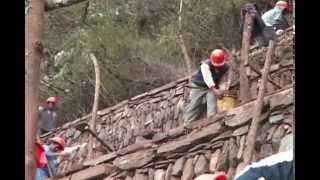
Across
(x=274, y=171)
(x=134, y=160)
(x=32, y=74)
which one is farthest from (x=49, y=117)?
(x=32, y=74)

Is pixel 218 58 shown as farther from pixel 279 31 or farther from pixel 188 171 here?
pixel 188 171

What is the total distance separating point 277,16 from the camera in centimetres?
327

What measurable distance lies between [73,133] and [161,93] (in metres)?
0.52

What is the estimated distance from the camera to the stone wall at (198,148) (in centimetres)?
276

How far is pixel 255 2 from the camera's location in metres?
3.27

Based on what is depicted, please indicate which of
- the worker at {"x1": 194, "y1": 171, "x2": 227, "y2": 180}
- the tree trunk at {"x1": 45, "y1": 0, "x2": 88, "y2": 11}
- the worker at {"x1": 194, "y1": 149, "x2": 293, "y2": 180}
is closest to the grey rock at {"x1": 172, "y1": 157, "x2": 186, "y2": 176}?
the worker at {"x1": 194, "y1": 171, "x2": 227, "y2": 180}

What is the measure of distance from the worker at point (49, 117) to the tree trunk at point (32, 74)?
51.5 inches

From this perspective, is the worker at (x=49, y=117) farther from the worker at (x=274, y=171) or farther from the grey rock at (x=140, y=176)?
the worker at (x=274, y=171)

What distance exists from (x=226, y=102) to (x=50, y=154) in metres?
0.82

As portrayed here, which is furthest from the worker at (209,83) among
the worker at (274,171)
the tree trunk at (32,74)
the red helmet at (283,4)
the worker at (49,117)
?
the tree trunk at (32,74)

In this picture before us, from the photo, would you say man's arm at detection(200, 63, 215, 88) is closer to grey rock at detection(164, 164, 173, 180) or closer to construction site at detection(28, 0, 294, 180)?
construction site at detection(28, 0, 294, 180)
